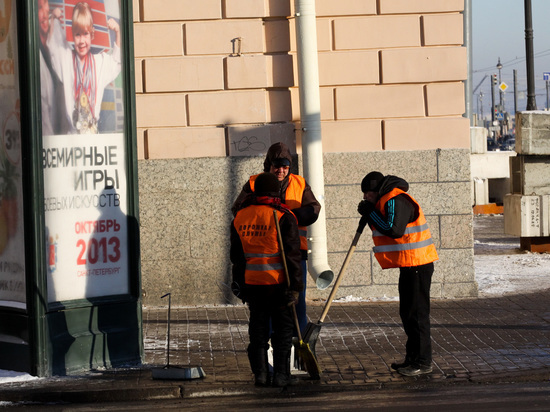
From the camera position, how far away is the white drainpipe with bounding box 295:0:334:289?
9.41 meters

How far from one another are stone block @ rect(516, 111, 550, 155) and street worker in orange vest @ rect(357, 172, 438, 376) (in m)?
8.00

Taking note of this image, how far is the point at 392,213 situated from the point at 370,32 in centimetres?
409

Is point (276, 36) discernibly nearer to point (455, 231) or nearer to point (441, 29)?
point (441, 29)

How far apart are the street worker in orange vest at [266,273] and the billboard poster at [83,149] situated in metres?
1.25

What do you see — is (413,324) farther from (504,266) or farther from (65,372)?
(504,266)

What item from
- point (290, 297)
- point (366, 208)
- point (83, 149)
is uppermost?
point (83, 149)

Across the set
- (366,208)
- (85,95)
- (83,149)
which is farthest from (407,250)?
(85,95)

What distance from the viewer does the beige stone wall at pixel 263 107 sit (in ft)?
32.7

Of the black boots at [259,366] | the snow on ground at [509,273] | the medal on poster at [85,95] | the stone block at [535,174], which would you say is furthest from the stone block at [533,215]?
the medal on poster at [85,95]

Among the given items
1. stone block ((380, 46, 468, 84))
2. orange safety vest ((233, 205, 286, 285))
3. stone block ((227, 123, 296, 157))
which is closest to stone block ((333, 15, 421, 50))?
stone block ((380, 46, 468, 84))

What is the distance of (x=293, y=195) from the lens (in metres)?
6.96

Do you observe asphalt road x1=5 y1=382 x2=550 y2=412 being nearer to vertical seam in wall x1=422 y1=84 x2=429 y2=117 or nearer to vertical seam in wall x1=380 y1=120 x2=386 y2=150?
vertical seam in wall x1=380 y1=120 x2=386 y2=150

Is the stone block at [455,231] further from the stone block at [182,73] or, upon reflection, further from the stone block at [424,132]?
the stone block at [182,73]

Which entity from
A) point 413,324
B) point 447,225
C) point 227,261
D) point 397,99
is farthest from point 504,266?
point 413,324
